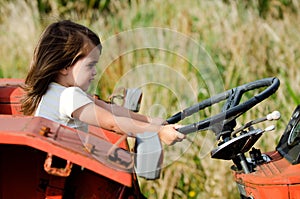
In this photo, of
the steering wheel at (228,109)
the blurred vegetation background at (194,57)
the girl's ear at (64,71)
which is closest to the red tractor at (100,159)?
the steering wheel at (228,109)

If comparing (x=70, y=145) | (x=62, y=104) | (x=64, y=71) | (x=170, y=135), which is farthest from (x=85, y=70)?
(x=70, y=145)

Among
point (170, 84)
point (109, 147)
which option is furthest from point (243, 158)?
point (170, 84)

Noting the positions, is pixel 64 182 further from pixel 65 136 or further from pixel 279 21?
pixel 279 21

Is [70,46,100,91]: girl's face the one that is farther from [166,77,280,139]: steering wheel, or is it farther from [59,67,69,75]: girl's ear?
[166,77,280,139]: steering wheel

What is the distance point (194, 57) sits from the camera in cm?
489

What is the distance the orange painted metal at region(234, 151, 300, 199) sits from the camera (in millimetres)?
2365

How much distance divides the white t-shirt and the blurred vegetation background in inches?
37.1

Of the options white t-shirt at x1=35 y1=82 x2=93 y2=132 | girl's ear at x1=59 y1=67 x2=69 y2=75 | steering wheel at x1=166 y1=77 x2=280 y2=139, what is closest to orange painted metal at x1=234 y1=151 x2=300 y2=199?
steering wheel at x1=166 y1=77 x2=280 y2=139

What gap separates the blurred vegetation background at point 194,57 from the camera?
426 centimetres

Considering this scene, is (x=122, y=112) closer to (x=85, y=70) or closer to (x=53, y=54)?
(x=85, y=70)

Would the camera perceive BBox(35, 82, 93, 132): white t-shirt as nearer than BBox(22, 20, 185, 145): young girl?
Yes

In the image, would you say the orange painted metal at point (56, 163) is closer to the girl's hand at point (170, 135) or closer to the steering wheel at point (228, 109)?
the girl's hand at point (170, 135)

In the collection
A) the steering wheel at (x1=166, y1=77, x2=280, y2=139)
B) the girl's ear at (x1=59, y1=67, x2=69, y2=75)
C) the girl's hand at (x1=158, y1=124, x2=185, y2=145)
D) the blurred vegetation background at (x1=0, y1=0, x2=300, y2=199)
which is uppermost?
the girl's ear at (x1=59, y1=67, x2=69, y2=75)

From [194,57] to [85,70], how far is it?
7.42 feet
